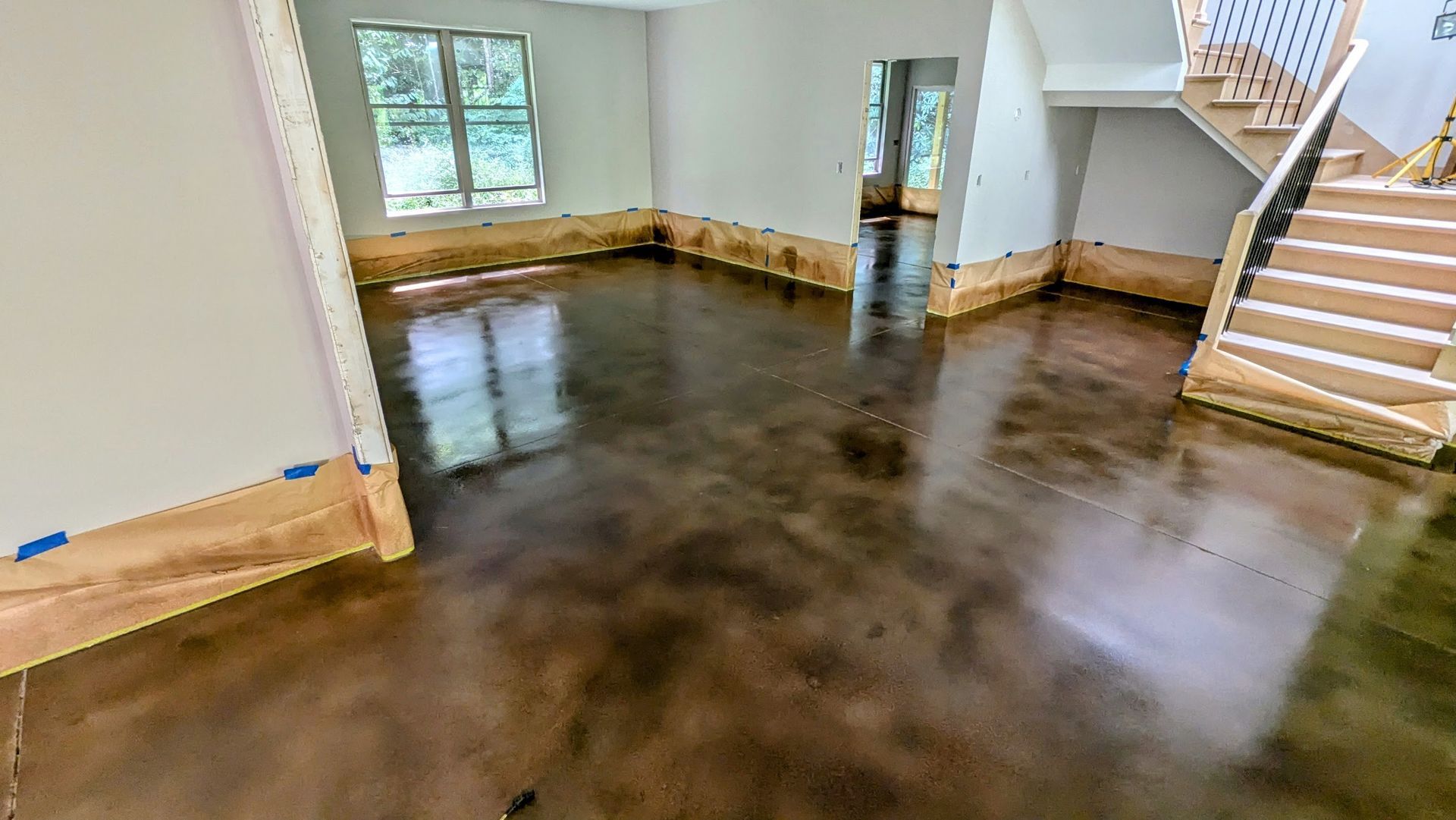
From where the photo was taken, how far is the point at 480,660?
2.51 m

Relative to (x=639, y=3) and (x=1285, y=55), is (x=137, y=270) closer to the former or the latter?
(x=639, y=3)

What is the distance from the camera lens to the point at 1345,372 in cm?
428

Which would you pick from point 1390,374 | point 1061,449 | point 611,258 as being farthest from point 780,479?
point 611,258

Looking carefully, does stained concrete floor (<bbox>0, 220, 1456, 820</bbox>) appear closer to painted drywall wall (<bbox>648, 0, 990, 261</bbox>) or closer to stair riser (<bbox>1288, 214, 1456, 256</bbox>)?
stair riser (<bbox>1288, 214, 1456, 256</bbox>)

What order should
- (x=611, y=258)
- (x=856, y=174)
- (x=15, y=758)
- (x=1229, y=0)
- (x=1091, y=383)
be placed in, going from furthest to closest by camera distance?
(x=611, y=258) → (x=856, y=174) → (x=1229, y=0) → (x=1091, y=383) → (x=15, y=758)

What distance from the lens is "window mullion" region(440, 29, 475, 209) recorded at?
7.54 meters

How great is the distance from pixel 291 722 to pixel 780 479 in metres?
2.39

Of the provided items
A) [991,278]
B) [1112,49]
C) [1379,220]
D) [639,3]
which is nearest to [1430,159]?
[1379,220]

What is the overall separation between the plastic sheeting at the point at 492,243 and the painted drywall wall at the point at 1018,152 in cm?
502

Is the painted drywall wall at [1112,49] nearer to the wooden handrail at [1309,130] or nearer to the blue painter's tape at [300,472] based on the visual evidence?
the wooden handrail at [1309,130]

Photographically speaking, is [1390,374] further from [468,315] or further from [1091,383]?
[468,315]

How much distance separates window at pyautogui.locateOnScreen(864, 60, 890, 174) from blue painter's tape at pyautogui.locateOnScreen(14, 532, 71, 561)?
1236 cm

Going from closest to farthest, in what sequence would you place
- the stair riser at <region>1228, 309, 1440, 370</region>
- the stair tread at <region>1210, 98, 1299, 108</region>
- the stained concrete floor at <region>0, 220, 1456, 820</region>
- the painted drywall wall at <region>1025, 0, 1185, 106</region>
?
the stained concrete floor at <region>0, 220, 1456, 820</region> → the stair riser at <region>1228, 309, 1440, 370</region> → the painted drywall wall at <region>1025, 0, 1185, 106</region> → the stair tread at <region>1210, 98, 1299, 108</region>

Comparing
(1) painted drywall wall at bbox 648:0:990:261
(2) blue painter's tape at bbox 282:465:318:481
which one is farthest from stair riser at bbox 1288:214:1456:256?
(2) blue painter's tape at bbox 282:465:318:481
